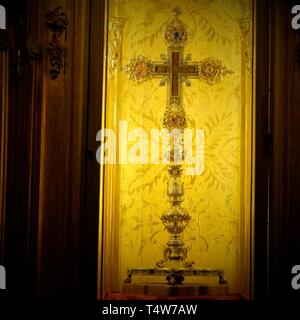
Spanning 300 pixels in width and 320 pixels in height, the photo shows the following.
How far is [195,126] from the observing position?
2822mm

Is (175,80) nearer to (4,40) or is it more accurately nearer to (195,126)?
(195,126)

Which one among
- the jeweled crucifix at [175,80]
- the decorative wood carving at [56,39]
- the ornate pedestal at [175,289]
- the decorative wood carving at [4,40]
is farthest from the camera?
the jeweled crucifix at [175,80]

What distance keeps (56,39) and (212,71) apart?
0.79 m

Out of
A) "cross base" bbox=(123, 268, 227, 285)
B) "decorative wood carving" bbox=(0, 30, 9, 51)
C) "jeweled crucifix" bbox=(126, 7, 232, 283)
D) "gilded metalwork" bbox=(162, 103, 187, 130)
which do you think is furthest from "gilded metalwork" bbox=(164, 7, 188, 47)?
"cross base" bbox=(123, 268, 227, 285)

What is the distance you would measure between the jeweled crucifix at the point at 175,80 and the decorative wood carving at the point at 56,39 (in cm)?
42

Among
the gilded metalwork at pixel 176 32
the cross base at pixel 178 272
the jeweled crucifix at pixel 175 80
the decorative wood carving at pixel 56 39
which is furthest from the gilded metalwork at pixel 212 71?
the cross base at pixel 178 272

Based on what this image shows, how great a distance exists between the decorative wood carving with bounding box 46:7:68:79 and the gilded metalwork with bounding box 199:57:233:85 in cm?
72

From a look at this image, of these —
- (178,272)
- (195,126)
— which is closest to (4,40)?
(195,126)

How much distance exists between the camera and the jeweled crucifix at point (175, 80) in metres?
2.73

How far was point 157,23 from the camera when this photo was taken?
281cm

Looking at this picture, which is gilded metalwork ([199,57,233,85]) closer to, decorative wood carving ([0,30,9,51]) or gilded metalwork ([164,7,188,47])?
gilded metalwork ([164,7,188,47])

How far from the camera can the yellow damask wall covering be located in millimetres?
2680

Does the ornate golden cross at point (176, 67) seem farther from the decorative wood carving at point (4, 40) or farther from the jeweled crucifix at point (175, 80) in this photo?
the decorative wood carving at point (4, 40)
